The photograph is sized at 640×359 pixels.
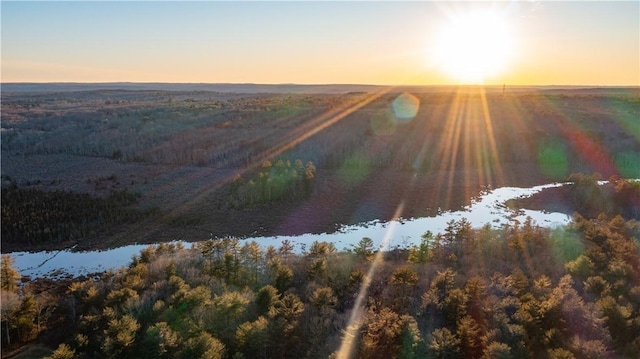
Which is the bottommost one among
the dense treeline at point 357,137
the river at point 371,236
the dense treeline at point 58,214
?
the river at point 371,236

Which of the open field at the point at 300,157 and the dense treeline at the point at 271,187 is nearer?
the open field at the point at 300,157

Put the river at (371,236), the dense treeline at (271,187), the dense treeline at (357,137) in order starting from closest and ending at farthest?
the river at (371,236) → the dense treeline at (271,187) → the dense treeline at (357,137)

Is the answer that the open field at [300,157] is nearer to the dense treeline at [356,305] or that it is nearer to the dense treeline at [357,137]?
the dense treeline at [357,137]

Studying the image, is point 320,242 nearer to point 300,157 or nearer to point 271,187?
point 271,187

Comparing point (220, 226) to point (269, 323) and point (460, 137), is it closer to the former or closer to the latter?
point (269, 323)

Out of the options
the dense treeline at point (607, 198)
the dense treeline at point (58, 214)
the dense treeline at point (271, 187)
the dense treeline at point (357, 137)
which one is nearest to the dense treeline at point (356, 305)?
the dense treeline at point (58, 214)

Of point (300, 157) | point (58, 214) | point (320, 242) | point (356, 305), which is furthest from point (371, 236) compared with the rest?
point (58, 214)
